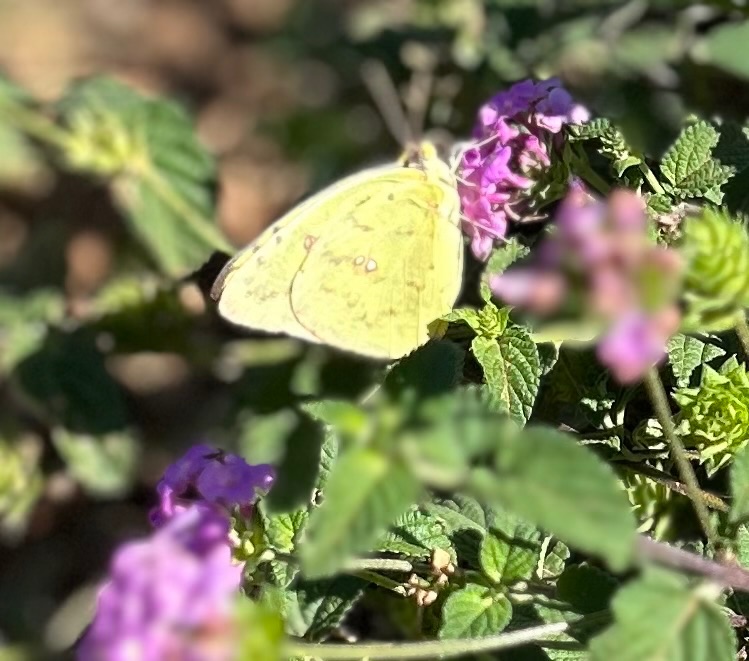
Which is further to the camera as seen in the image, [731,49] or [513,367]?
[513,367]

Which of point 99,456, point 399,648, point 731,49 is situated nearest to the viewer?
point 399,648

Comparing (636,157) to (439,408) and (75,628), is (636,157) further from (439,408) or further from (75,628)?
(75,628)

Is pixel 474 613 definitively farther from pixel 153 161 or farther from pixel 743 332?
pixel 153 161

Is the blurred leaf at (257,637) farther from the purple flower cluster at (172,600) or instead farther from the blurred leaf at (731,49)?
the blurred leaf at (731,49)

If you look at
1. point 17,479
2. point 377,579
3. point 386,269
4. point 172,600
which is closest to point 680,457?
point 377,579

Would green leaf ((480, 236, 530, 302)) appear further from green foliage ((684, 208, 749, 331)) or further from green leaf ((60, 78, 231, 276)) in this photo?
green foliage ((684, 208, 749, 331))
